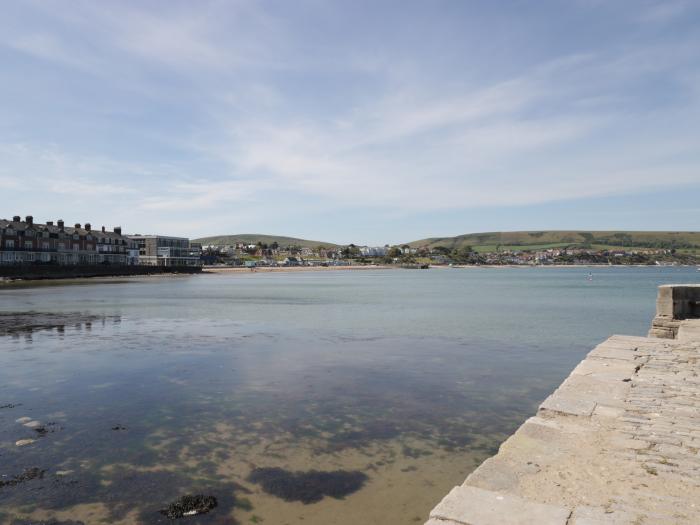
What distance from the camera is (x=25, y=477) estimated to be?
7.93m

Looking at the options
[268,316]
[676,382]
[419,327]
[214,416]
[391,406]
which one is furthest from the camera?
[268,316]

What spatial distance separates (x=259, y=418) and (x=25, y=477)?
4383mm

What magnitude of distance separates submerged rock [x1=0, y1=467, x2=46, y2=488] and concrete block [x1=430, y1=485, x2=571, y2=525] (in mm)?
6467

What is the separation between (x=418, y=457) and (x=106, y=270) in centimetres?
12121

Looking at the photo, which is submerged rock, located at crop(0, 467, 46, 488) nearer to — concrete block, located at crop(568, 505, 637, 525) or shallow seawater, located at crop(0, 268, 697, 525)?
shallow seawater, located at crop(0, 268, 697, 525)

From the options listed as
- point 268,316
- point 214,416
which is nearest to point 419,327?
point 268,316

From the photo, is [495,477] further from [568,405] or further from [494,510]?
[568,405]

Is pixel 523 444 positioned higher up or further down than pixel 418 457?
higher up

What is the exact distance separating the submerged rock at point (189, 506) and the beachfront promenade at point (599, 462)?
3.59 metres

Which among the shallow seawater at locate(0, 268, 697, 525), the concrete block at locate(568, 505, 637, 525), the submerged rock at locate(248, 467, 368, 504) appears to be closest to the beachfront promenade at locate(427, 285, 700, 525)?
the concrete block at locate(568, 505, 637, 525)

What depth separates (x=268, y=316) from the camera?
33375 mm

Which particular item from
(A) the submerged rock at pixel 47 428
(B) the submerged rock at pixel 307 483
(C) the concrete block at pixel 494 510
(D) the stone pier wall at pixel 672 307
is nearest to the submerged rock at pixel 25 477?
A: (A) the submerged rock at pixel 47 428

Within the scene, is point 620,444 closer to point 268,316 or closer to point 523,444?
point 523,444

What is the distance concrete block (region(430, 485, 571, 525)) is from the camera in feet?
15.8
